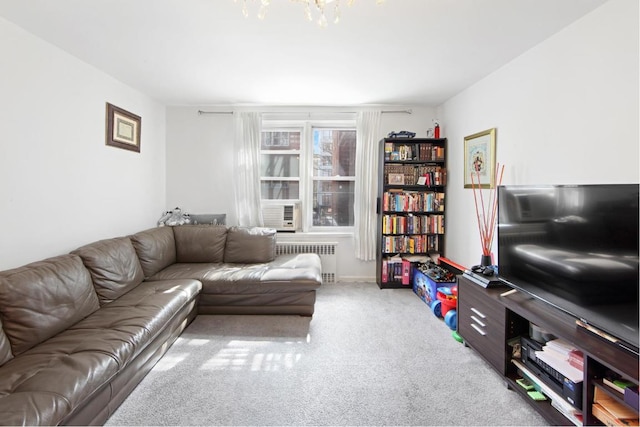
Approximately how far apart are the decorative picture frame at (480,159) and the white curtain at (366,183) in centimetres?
113

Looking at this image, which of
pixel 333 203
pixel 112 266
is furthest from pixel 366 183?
pixel 112 266

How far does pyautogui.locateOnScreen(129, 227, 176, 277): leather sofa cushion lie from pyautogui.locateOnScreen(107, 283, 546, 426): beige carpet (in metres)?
0.77

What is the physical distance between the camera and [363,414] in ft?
5.34

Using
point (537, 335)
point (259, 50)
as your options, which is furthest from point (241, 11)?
point (537, 335)

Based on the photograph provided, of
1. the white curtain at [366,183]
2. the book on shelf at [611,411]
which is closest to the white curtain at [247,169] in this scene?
the white curtain at [366,183]

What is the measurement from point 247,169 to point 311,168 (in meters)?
0.88

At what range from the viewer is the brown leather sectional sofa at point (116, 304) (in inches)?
53.0

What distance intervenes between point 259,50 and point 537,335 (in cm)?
281

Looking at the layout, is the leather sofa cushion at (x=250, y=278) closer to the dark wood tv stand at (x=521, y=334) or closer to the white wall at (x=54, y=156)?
the white wall at (x=54, y=156)

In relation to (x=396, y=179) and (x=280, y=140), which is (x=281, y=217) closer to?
(x=280, y=140)

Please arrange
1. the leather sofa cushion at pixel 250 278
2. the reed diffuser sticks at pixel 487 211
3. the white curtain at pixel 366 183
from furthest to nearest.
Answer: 1. the white curtain at pixel 366 183
2. the leather sofa cushion at pixel 250 278
3. the reed diffuser sticks at pixel 487 211

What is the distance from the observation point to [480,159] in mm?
2898

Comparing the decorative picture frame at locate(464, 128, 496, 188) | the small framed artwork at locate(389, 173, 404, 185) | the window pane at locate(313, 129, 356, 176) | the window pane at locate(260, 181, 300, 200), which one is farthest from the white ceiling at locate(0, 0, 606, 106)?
the window pane at locate(260, 181, 300, 200)

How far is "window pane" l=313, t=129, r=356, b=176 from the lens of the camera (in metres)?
4.06
